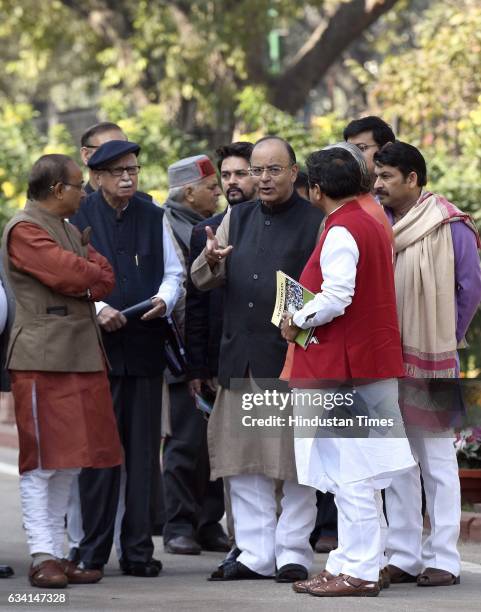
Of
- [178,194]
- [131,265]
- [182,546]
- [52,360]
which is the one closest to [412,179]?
[131,265]

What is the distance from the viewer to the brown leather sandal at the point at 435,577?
24.7ft

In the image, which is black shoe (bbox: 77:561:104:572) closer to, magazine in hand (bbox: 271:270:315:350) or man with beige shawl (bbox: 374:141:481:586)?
man with beige shawl (bbox: 374:141:481:586)

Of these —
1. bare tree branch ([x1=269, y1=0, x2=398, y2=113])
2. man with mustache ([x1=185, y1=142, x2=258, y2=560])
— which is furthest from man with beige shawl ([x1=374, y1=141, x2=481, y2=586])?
bare tree branch ([x1=269, y1=0, x2=398, y2=113])

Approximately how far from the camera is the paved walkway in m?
6.82

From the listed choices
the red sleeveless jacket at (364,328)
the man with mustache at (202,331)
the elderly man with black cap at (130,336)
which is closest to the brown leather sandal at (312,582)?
the red sleeveless jacket at (364,328)

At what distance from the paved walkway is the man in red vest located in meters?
0.20

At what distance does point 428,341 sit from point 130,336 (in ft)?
5.12

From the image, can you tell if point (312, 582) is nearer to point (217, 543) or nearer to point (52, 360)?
point (52, 360)

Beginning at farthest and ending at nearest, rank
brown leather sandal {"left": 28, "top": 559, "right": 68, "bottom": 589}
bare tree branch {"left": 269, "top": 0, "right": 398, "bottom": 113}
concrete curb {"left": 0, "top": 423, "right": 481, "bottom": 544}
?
bare tree branch {"left": 269, "top": 0, "right": 398, "bottom": 113}
concrete curb {"left": 0, "top": 423, "right": 481, "bottom": 544}
brown leather sandal {"left": 28, "top": 559, "right": 68, "bottom": 589}

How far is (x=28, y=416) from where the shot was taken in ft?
25.0

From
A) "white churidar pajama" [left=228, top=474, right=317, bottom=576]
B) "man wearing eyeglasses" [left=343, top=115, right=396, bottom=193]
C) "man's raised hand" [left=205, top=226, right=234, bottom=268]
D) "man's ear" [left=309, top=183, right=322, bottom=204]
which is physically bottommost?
"white churidar pajama" [left=228, top=474, right=317, bottom=576]

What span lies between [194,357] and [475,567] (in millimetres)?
1815

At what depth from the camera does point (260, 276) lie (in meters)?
7.80

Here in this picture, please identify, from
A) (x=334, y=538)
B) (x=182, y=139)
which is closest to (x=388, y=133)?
(x=334, y=538)
